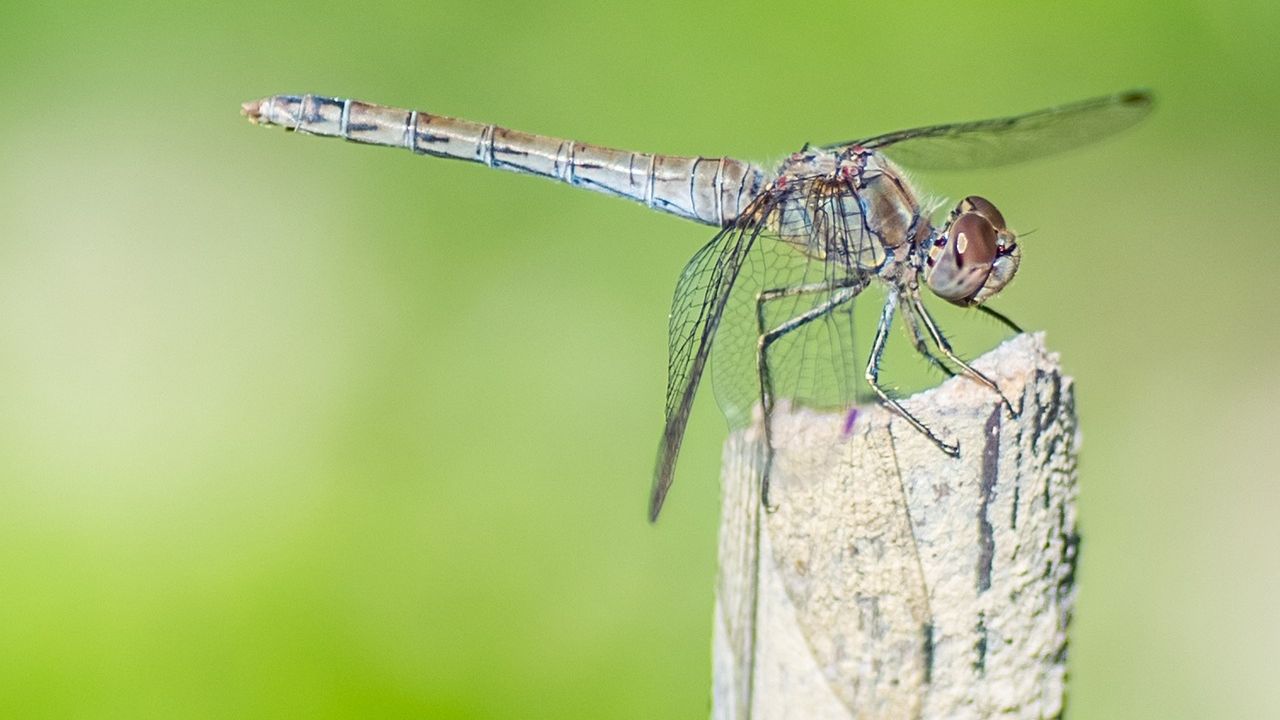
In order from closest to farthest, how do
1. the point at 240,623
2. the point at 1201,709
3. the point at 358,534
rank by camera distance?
the point at 240,623 → the point at 358,534 → the point at 1201,709

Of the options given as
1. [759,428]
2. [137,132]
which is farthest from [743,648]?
[137,132]

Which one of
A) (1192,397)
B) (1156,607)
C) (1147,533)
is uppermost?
(1192,397)

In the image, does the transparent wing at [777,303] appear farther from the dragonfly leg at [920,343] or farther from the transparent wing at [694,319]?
the dragonfly leg at [920,343]

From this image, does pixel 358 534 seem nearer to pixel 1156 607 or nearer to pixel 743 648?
pixel 743 648

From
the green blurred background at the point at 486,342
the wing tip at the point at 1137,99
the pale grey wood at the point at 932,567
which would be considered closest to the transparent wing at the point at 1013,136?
the wing tip at the point at 1137,99

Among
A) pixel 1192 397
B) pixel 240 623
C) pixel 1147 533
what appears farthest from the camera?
pixel 1192 397

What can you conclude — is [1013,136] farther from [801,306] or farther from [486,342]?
[486,342]
